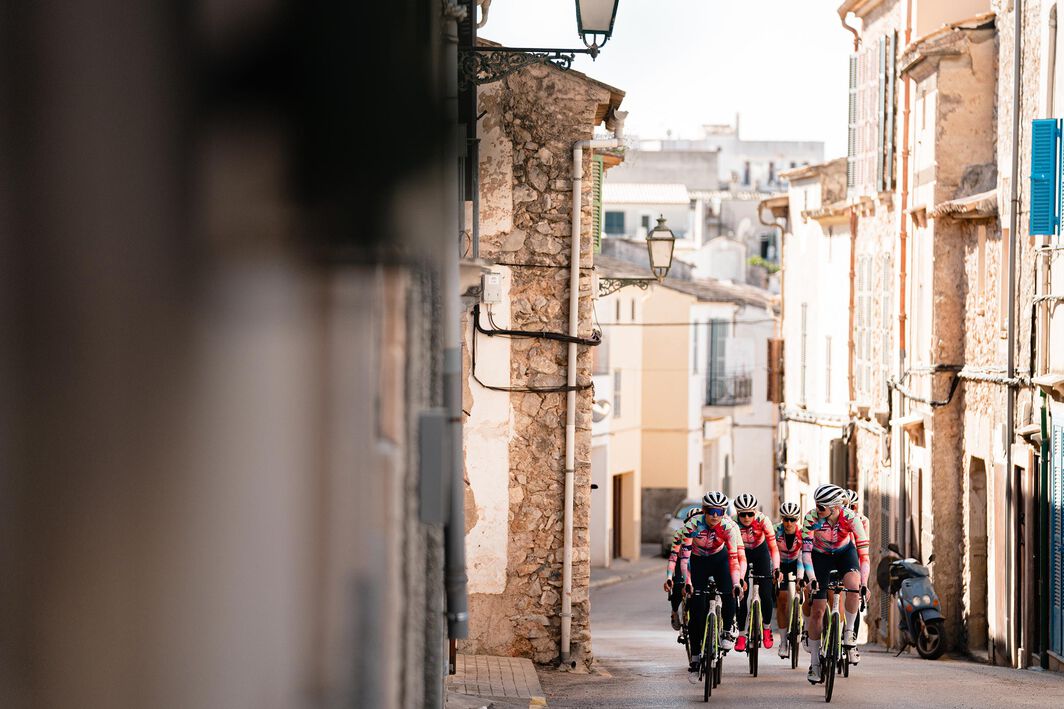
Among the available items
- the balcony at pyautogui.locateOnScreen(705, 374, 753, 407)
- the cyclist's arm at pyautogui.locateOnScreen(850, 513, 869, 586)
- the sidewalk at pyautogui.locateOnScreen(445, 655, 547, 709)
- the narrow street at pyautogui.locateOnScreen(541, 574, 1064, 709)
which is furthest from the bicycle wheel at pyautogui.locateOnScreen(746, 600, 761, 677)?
the balcony at pyautogui.locateOnScreen(705, 374, 753, 407)

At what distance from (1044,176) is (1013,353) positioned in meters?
2.47

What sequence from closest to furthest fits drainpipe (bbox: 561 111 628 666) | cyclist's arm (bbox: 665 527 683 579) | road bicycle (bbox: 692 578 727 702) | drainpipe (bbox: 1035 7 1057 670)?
road bicycle (bbox: 692 578 727 702) < cyclist's arm (bbox: 665 527 683 579) < drainpipe (bbox: 561 111 628 666) < drainpipe (bbox: 1035 7 1057 670)

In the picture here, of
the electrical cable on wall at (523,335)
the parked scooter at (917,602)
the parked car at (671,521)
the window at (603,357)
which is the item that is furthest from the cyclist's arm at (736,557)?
the parked car at (671,521)

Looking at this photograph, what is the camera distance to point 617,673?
47.0ft

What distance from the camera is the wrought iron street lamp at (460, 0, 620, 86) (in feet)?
34.6

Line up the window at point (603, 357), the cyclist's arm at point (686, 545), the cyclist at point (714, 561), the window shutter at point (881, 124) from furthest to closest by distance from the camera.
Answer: the window at point (603, 357) < the window shutter at point (881, 124) < the cyclist's arm at point (686, 545) < the cyclist at point (714, 561)

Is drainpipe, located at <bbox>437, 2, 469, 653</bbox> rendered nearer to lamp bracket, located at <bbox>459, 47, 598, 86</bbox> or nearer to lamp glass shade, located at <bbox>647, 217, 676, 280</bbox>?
lamp bracket, located at <bbox>459, 47, 598, 86</bbox>

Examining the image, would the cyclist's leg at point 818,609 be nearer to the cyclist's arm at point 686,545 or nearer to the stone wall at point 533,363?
the cyclist's arm at point 686,545

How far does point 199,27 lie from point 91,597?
0.61 metres

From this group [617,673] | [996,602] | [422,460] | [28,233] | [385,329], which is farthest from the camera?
[996,602]

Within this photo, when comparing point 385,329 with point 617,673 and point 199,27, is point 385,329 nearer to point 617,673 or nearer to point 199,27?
point 199,27

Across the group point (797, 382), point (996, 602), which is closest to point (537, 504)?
point (996, 602)

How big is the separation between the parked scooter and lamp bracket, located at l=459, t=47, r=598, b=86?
29.2 ft

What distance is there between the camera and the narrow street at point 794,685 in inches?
456
